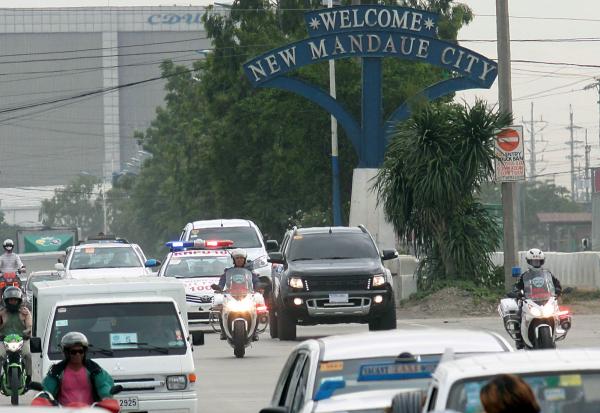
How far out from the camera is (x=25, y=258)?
5803 centimetres

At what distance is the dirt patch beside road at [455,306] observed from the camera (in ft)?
113

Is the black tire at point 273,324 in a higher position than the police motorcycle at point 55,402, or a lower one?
lower

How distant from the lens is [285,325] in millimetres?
27953

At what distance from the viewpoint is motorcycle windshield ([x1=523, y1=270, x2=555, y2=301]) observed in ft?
72.4

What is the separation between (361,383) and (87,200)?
578 feet

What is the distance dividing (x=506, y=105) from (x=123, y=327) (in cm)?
1964

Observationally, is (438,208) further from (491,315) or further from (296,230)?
(296,230)

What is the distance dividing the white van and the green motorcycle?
45.6 inches

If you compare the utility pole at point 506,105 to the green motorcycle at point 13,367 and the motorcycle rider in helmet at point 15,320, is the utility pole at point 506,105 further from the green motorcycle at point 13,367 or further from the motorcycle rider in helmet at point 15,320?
the green motorcycle at point 13,367

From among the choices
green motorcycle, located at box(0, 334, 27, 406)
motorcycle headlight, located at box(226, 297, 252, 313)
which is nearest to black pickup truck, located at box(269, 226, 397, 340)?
motorcycle headlight, located at box(226, 297, 252, 313)

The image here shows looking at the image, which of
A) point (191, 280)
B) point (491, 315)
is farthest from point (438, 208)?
point (191, 280)

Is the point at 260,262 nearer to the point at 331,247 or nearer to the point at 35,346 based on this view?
the point at 331,247

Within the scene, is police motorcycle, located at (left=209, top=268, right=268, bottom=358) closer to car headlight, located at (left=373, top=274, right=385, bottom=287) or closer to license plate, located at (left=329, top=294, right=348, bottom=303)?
license plate, located at (left=329, top=294, right=348, bottom=303)

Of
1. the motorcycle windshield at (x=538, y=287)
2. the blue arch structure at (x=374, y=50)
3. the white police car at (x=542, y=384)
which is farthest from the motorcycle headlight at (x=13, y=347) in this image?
the blue arch structure at (x=374, y=50)
